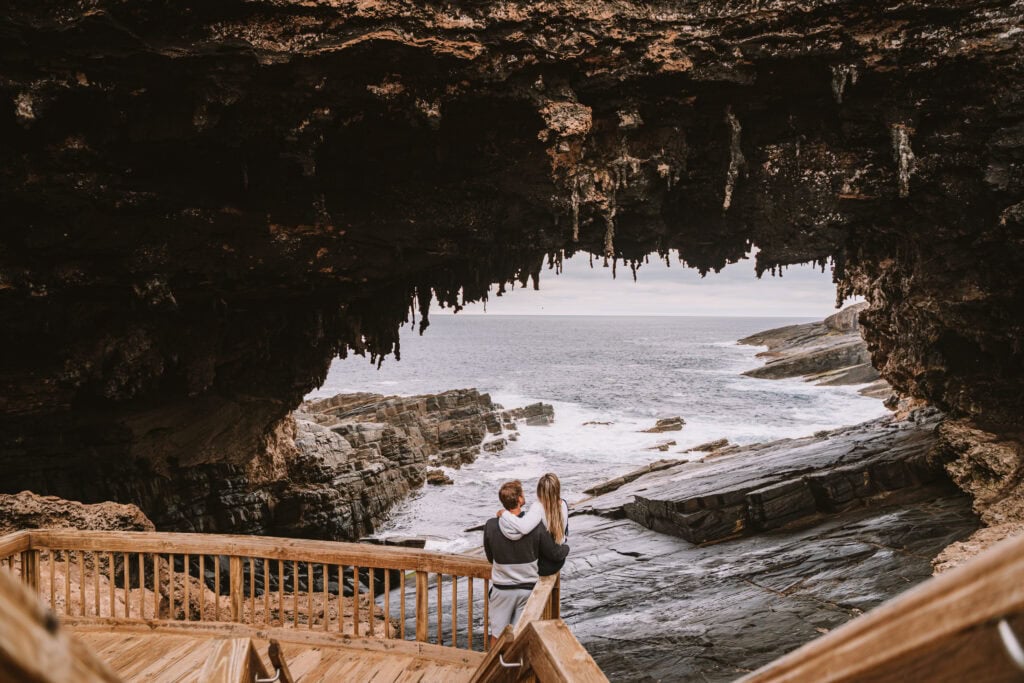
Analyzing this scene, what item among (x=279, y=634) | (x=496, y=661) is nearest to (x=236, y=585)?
(x=279, y=634)

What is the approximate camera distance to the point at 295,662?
527 cm

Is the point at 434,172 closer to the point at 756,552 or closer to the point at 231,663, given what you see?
the point at 231,663

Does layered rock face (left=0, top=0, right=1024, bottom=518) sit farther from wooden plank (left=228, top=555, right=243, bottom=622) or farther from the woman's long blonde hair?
wooden plank (left=228, top=555, right=243, bottom=622)

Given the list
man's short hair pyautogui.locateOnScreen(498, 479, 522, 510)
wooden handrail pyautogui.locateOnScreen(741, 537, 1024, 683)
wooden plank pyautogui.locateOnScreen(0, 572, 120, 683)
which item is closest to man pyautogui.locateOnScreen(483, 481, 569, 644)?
man's short hair pyautogui.locateOnScreen(498, 479, 522, 510)

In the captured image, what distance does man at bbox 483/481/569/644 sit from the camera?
16.0 ft

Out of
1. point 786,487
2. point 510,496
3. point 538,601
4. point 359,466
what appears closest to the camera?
point 538,601

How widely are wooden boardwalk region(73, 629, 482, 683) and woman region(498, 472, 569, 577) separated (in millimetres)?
1268

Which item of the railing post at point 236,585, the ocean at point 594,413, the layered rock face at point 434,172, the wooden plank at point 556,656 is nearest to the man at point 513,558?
the wooden plank at point 556,656

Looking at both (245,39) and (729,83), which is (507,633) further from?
(729,83)

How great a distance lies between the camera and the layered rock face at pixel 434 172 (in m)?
8.12

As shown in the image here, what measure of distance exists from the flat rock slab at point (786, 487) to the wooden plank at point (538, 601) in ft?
30.7

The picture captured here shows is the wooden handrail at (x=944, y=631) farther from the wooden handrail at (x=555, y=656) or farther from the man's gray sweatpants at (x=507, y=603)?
the man's gray sweatpants at (x=507, y=603)

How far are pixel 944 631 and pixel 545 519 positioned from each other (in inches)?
180

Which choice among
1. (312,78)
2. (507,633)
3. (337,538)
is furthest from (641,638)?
(337,538)
